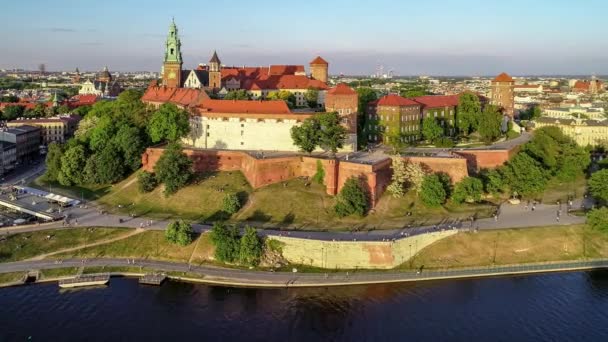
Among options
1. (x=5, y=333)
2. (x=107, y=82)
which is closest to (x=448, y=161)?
(x=5, y=333)

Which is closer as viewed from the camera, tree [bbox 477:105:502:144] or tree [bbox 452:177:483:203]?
tree [bbox 452:177:483:203]

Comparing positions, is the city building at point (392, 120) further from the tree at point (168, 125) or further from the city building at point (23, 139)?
the city building at point (23, 139)

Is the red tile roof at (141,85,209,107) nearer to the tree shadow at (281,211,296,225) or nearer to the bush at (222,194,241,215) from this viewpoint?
the bush at (222,194,241,215)

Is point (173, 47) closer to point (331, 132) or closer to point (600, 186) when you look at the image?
point (331, 132)

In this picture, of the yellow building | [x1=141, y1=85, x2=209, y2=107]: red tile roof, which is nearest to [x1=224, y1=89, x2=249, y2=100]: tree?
[x1=141, y1=85, x2=209, y2=107]: red tile roof

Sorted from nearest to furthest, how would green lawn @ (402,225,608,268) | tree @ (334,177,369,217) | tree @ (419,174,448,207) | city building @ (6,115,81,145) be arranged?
1. green lawn @ (402,225,608,268)
2. tree @ (334,177,369,217)
3. tree @ (419,174,448,207)
4. city building @ (6,115,81,145)

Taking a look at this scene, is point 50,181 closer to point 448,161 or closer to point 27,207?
point 27,207

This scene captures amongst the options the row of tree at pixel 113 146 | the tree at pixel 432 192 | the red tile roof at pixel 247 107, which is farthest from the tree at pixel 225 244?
the red tile roof at pixel 247 107
